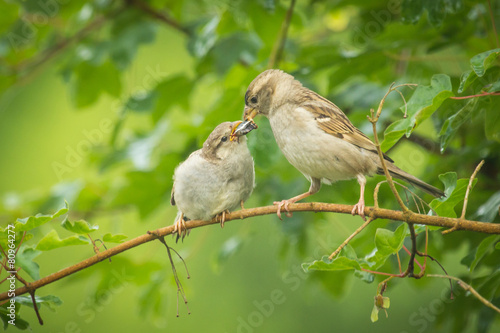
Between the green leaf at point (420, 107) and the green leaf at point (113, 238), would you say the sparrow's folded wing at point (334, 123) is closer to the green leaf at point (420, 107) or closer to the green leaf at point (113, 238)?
the green leaf at point (420, 107)

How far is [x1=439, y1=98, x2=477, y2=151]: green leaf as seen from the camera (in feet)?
6.88

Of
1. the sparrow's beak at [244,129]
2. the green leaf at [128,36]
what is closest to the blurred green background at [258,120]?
the green leaf at [128,36]

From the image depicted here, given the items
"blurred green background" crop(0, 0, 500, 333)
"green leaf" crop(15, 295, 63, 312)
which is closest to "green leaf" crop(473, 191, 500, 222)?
"blurred green background" crop(0, 0, 500, 333)

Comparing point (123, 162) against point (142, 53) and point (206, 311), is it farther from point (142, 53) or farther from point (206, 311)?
point (142, 53)

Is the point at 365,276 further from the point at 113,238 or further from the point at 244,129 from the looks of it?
the point at 113,238

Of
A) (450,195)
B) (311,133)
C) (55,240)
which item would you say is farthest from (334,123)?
(55,240)

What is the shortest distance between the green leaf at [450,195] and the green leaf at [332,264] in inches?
15.7

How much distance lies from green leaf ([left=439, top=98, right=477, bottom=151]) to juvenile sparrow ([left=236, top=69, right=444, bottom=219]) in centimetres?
23

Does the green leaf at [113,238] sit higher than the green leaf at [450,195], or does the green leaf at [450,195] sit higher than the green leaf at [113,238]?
the green leaf at [113,238]

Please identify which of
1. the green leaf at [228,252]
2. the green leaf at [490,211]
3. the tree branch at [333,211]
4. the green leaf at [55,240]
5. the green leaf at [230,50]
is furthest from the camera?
the green leaf at [228,252]

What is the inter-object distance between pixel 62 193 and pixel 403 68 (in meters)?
2.76

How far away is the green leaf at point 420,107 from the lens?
5.91ft

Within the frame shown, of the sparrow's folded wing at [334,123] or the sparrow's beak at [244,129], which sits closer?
the sparrow's beak at [244,129]

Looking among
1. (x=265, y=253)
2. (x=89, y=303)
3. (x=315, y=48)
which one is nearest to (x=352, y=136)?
(x=315, y=48)
